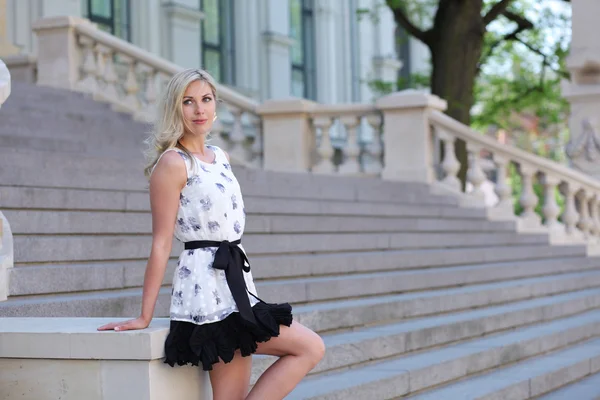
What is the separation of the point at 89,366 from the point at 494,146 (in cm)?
864

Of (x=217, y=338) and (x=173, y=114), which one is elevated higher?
(x=173, y=114)

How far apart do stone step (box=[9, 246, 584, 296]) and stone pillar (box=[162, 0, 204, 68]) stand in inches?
331

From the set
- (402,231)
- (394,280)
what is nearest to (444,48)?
(402,231)

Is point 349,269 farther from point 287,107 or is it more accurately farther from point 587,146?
point 587,146

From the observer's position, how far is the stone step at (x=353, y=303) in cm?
567

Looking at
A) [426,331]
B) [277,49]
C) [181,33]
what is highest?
[277,49]

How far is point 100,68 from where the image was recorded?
12695 mm

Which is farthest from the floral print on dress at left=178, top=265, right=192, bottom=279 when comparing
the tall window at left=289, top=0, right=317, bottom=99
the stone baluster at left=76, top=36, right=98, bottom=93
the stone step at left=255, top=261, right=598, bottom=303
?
the tall window at left=289, top=0, right=317, bottom=99

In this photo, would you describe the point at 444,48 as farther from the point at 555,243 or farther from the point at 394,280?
the point at 394,280

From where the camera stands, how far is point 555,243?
476 inches

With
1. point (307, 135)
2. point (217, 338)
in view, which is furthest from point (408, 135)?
point (217, 338)

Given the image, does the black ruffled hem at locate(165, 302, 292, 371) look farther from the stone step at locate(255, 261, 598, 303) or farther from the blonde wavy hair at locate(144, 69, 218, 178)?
the stone step at locate(255, 261, 598, 303)

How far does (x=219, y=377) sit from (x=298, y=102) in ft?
27.8

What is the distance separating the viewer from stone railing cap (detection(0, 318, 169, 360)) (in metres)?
3.96
